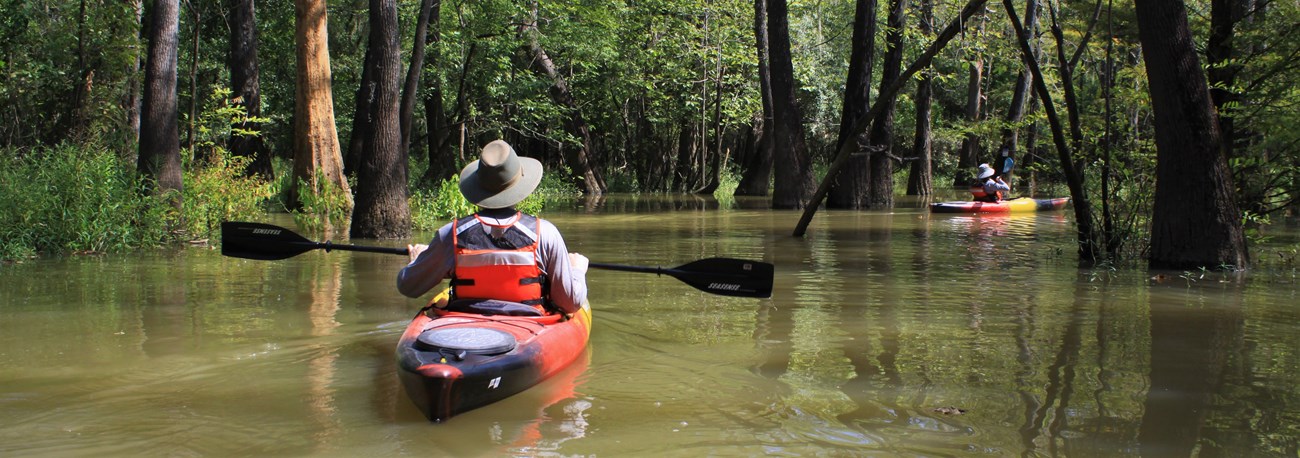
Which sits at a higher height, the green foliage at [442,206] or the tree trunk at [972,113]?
the tree trunk at [972,113]

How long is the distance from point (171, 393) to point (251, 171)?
18.9 meters

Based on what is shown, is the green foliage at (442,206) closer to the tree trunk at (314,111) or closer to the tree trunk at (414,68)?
the tree trunk at (414,68)

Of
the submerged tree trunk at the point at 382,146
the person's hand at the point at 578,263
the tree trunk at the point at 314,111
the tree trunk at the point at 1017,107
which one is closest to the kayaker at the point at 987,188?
the tree trunk at the point at 1017,107

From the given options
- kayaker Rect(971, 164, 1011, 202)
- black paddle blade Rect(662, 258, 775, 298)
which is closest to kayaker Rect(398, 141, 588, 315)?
black paddle blade Rect(662, 258, 775, 298)

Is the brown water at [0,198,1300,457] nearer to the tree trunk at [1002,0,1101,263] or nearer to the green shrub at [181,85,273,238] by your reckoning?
the tree trunk at [1002,0,1101,263]

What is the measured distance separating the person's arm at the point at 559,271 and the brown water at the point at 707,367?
0.45m

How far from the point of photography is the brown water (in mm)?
4707

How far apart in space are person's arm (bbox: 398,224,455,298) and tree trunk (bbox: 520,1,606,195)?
66.5 feet

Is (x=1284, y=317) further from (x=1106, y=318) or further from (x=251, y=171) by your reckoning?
(x=251, y=171)

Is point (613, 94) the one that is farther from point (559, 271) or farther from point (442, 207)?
point (559, 271)

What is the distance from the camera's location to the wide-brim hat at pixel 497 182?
5703 mm

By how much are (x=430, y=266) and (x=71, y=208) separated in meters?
8.07

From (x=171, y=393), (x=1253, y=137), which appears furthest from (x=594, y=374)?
(x=1253, y=137)

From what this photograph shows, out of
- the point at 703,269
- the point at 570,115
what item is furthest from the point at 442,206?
the point at 570,115
